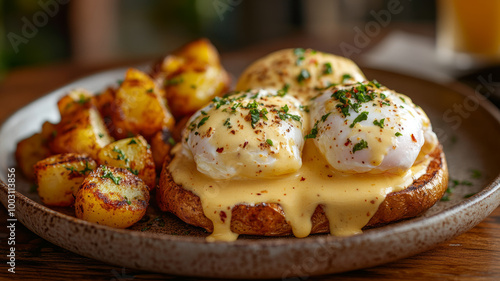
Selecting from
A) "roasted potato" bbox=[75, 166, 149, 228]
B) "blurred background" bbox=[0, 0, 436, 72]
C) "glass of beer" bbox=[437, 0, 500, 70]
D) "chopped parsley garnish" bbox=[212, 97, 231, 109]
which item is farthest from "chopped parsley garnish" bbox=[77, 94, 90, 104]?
"glass of beer" bbox=[437, 0, 500, 70]

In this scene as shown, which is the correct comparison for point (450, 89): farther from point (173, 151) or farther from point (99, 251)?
point (99, 251)

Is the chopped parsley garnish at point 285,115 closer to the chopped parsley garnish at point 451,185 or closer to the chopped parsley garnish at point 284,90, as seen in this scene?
the chopped parsley garnish at point 284,90

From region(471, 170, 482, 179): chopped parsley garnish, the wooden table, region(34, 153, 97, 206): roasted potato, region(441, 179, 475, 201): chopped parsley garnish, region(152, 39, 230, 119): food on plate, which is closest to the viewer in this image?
the wooden table

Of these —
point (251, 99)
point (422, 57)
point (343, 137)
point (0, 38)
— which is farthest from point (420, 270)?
point (0, 38)

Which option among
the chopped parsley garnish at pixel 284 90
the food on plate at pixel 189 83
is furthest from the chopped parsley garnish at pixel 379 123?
the food on plate at pixel 189 83

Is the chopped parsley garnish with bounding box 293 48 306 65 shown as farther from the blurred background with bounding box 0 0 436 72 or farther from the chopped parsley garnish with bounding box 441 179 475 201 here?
the blurred background with bounding box 0 0 436 72
